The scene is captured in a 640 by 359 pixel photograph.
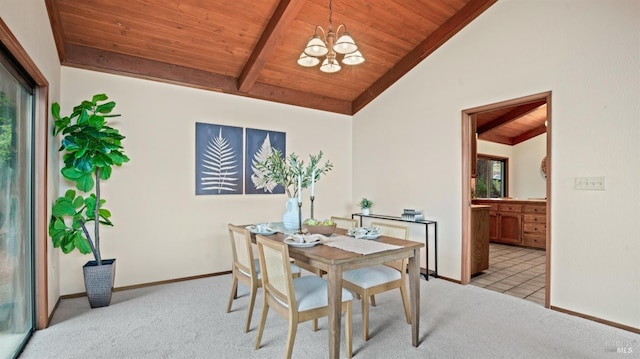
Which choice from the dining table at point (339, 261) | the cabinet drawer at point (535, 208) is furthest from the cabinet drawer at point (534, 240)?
the dining table at point (339, 261)

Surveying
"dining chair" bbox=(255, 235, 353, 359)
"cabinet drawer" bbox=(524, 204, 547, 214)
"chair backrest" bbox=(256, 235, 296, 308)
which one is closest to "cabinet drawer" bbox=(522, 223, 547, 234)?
"cabinet drawer" bbox=(524, 204, 547, 214)

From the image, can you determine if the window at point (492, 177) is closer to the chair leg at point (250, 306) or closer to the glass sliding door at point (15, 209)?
the chair leg at point (250, 306)

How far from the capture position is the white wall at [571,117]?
8.46ft

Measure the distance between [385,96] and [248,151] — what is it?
211 centimetres

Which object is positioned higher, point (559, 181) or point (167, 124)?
point (167, 124)

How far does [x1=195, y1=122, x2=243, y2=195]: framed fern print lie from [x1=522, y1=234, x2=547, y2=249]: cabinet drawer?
5.08 m

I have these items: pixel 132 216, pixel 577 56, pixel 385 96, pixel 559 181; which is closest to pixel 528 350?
pixel 559 181

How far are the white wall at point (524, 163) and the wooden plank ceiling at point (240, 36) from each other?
3864 mm

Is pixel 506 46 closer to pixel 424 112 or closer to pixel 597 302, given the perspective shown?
pixel 424 112

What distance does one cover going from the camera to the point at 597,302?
2719 millimetres

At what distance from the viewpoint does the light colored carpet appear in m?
2.19

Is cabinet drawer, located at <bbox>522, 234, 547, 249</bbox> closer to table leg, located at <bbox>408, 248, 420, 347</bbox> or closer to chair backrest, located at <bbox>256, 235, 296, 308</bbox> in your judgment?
table leg, located at <bbox>408, 248, 420, 347</bbox>

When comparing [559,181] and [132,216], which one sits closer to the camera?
[559,181]

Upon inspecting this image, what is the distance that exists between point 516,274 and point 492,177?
3752mm
